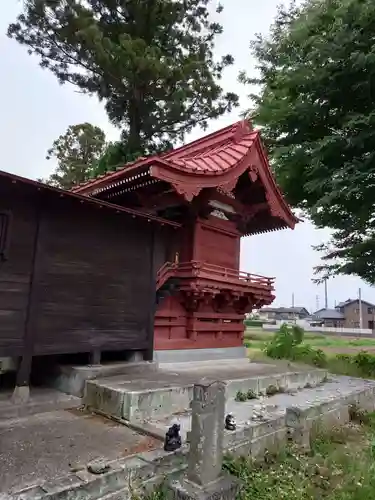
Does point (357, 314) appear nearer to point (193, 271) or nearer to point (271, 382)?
point (271, 382)

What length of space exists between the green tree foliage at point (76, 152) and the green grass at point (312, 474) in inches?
664

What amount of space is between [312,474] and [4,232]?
549cm

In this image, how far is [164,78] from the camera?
43.2 ft

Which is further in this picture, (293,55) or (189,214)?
(293,55)

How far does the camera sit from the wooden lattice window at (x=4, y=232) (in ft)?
18.4

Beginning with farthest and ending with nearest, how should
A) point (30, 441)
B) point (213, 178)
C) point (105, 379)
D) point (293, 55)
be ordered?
point (293, 55) < point (213, 178) < point (105, 379) < point (30, 441)

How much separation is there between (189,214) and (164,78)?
7.21m

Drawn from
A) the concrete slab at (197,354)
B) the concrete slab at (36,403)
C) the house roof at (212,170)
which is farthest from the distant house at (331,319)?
the concrete slab at (36,403)

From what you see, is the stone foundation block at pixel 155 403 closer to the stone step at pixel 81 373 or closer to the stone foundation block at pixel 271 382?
Answer: the stone step at pixel 81 373

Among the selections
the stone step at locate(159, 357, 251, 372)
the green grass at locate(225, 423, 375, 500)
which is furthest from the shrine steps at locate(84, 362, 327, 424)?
the green grass at locate(225, 423, 375, 500)

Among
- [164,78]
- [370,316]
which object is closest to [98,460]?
[164,78]

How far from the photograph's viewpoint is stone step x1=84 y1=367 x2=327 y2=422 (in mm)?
5219

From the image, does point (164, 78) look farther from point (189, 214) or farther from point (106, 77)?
point (189, 214)

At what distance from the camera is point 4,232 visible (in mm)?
5656
